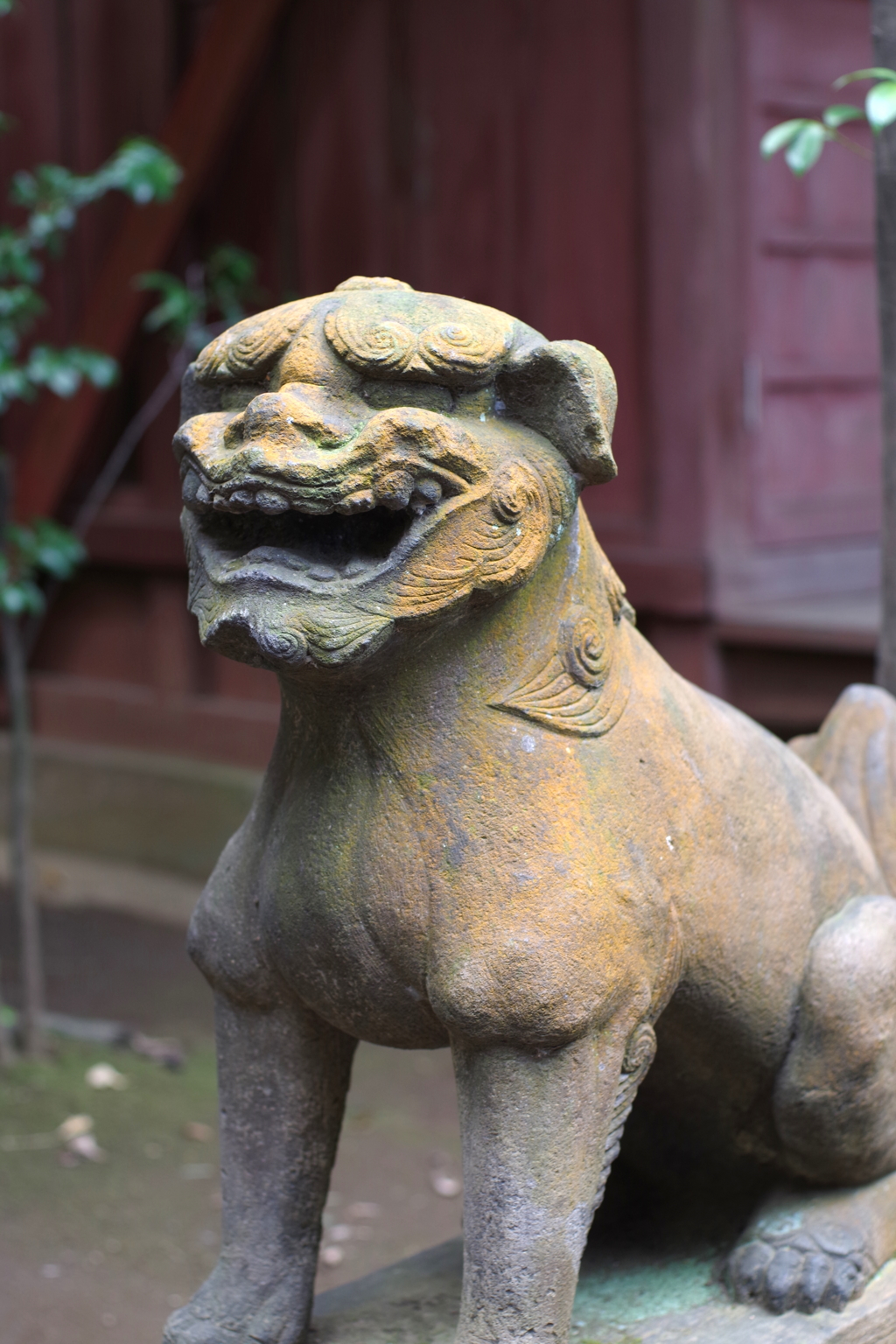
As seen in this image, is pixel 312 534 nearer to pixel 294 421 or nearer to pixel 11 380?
pixel 294 421

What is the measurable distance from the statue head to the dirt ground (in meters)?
1.94

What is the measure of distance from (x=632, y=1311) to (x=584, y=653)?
726mm

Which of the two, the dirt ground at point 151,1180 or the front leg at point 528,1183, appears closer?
the front leg at point 528,1183

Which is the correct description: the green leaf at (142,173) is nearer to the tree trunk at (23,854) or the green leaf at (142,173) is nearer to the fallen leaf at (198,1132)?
the tree trunk at (23,854)

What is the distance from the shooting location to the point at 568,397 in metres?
1.45

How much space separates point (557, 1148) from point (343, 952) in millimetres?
260

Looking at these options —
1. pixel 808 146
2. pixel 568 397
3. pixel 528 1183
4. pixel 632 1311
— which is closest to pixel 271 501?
pixel 568 397

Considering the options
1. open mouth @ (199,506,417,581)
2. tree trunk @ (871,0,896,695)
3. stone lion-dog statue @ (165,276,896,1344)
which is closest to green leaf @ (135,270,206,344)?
tree trunk @ (871,0,896,695)

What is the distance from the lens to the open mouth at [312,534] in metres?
1.43

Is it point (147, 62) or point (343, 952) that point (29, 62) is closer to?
point (147, 62)

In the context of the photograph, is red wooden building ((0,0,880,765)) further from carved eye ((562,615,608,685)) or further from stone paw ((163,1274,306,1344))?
stone paw ((163,1274,306,1344))

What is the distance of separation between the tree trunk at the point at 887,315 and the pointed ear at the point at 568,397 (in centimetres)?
100

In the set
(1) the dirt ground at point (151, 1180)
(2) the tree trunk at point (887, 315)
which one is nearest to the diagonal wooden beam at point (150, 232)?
(1) the dirt ground at point (151, 1180)

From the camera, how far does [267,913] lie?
1558 mm
